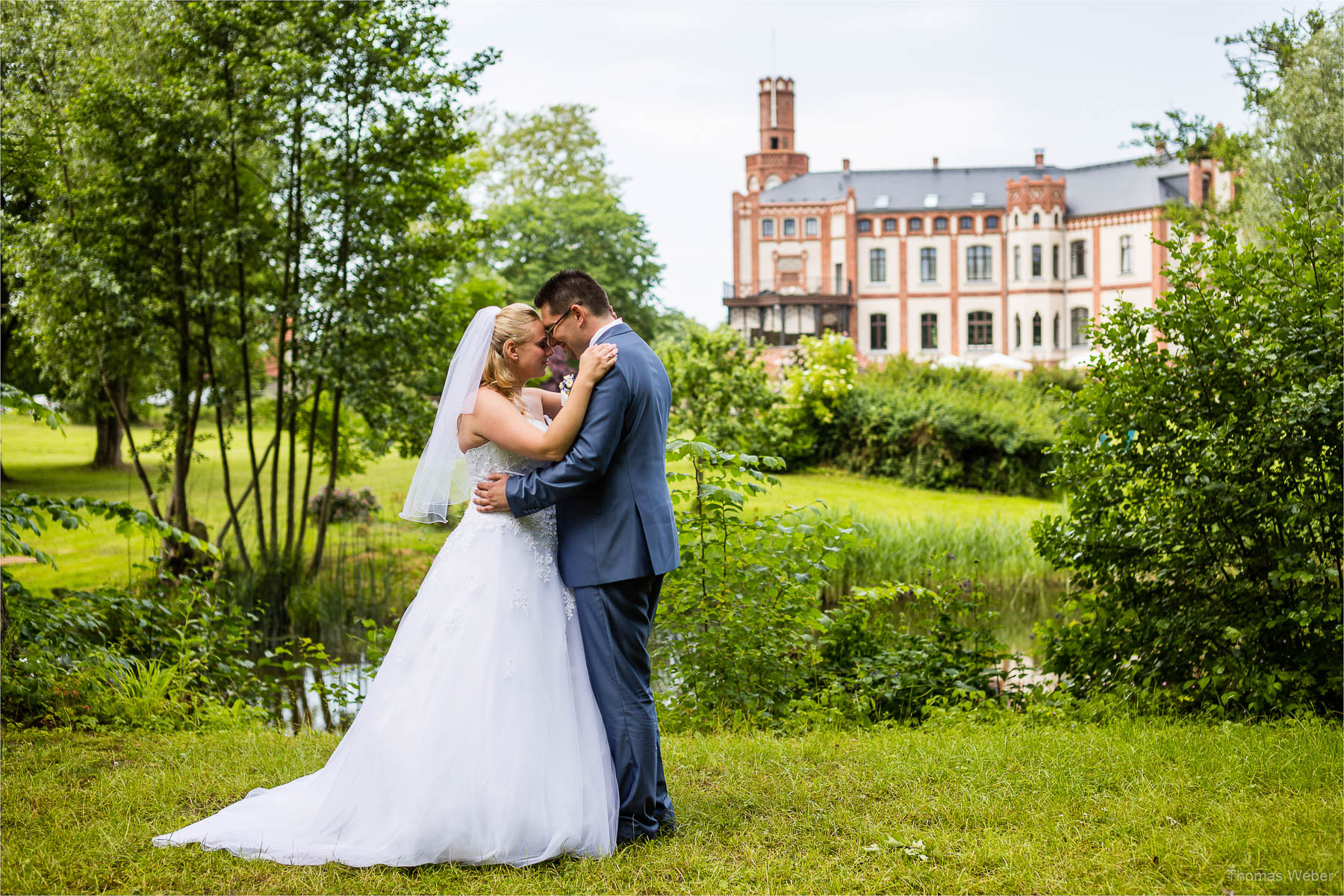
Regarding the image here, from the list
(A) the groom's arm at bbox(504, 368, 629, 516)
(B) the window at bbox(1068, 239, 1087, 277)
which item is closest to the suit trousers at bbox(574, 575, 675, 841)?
(A) the groom's arm at bbox(504, 368, 629, 516)

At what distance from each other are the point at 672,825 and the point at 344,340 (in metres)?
9.00

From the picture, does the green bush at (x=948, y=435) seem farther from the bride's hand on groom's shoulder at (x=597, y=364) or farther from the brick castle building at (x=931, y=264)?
the brick castle building at (x=931, y=264)

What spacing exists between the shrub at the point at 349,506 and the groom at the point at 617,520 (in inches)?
537

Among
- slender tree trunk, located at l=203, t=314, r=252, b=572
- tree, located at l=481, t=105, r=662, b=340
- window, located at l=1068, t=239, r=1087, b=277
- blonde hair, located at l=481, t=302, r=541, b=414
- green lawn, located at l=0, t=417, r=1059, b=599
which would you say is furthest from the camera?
window, located at l=1068, t=239, r=1087, b=277

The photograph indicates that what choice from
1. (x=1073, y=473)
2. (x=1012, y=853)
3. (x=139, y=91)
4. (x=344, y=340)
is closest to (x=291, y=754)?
(x=1012, y=853)

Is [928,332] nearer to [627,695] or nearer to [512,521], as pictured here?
[512,521]

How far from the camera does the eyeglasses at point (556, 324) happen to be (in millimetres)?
4055

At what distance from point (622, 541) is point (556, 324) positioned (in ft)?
2.94

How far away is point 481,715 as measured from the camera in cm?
380

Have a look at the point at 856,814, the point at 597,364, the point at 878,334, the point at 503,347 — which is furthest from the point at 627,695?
the point at 878,334

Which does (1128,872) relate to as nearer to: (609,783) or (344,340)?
(609,783)

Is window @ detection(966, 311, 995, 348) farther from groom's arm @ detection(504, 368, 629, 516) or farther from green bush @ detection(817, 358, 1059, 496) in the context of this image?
groom's arm @ detection(504, 368, 629, 516)

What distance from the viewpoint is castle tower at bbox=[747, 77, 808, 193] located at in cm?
5781

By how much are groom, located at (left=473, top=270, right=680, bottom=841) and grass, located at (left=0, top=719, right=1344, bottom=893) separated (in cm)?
32
